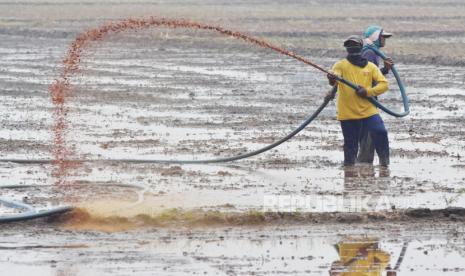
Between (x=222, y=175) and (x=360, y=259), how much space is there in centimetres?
445

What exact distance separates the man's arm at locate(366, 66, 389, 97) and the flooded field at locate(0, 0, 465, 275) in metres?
0.93

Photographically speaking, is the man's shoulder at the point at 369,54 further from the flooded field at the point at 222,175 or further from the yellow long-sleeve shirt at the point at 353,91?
the flooded field at the point at 222,175

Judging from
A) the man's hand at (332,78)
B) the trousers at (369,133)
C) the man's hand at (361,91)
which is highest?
the man's hand at (332,78)

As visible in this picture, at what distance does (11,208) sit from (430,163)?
18.0ft

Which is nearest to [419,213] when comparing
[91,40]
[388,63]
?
[388,63]

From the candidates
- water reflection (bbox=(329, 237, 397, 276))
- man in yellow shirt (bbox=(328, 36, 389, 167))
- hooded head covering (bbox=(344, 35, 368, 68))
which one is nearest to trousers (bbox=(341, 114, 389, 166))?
man in yellow shirt (bbox=(328, 36, 389, 167))

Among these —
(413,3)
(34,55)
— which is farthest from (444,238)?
(413,3)

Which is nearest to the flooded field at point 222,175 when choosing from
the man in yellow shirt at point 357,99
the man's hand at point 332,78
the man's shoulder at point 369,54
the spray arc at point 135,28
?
the spray arc at point 135,28

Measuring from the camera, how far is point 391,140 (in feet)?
55.4

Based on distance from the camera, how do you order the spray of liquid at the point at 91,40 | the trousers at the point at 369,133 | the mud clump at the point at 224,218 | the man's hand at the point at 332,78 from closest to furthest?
the mud clump at the point at 224,218
the spray of liquid at the point at 91,40
the man's hand at the point at 332,78
the trousers at the point at 369,133

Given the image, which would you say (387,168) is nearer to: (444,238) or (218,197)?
(218,197)

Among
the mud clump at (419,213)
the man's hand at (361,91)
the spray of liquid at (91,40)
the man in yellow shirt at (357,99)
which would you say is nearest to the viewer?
the mud clump at (419,213)

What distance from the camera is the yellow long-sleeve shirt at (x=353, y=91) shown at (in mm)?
14172

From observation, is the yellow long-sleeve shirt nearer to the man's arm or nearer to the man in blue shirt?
the man's arm
